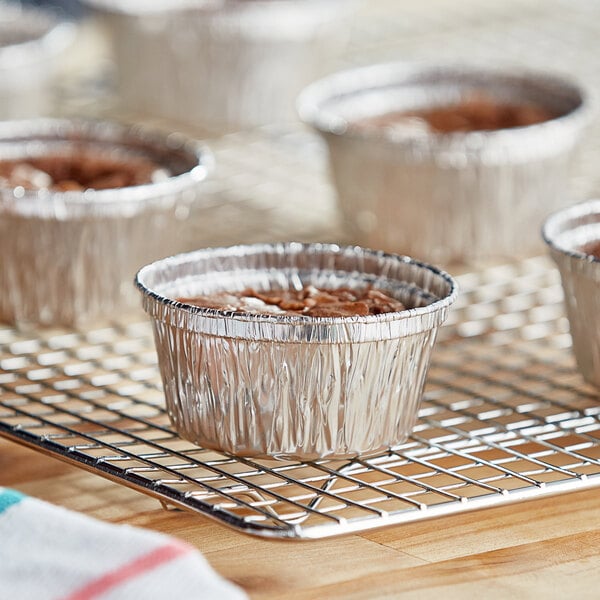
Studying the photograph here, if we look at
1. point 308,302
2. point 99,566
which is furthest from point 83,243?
point 99,566

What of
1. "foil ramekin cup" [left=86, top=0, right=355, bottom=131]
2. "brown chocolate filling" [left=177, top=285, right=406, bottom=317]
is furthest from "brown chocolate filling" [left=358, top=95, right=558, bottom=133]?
"brown chocolate filling" [left=177, top=285, right=406, bottom=317]

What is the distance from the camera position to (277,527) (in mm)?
855

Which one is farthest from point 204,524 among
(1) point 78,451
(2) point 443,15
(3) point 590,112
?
(2) point 443,15

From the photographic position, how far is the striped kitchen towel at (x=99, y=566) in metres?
0.77

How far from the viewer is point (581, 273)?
1.10m

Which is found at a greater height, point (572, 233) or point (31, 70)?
point (31, 70)

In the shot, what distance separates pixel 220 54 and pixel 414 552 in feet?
3.61

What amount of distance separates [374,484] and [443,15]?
65.0 inches

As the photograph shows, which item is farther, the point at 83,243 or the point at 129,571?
the point at 83,243

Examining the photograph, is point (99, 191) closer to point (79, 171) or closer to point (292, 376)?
point (79, 171)

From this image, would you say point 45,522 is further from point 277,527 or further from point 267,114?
point 267,114

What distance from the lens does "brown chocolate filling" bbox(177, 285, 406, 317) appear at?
1014 millimetres

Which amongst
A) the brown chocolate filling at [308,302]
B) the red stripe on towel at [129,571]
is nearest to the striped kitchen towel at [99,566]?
the red stripe on towel at [129,571]

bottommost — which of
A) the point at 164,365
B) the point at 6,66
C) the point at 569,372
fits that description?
the point at 569,372
